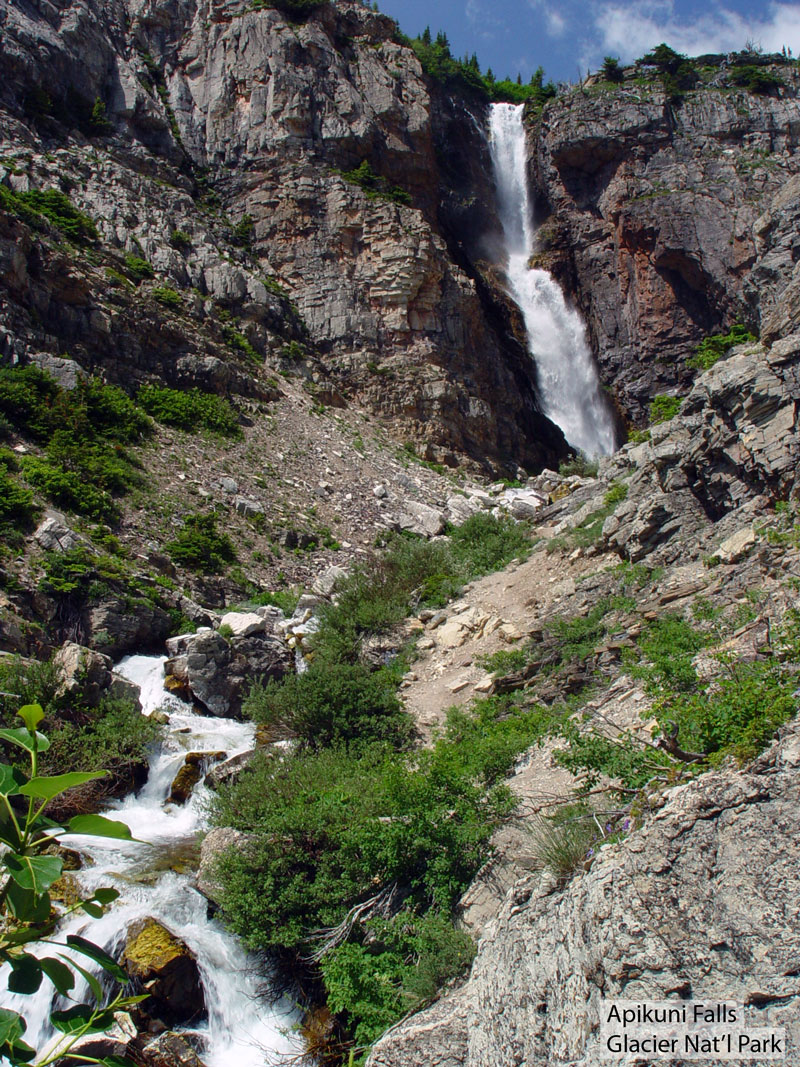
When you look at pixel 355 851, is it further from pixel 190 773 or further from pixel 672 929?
pixel 190 773

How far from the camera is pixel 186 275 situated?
25859 mm

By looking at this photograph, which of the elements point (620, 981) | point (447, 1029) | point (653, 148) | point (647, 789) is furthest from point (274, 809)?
point (653, 148)

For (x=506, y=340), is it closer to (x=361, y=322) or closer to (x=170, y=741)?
(x=361, y=322)

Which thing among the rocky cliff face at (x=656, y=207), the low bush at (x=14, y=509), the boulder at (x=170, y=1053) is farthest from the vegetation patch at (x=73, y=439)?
the rocky cliff face at (x=656, y=207)

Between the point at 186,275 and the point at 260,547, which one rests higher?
the point at 186,275

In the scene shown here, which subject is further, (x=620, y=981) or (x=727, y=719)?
(x=727, y=719)

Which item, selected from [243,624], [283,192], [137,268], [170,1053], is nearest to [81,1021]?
[170,1053]

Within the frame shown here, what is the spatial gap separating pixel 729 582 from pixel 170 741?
26.8ft

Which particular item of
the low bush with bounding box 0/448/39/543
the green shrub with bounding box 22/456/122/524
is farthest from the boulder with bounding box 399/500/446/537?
the low bush with bounding box 0/448/39/543

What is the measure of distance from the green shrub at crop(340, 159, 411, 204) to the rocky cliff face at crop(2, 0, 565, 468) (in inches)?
5.5

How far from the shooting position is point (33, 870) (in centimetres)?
113

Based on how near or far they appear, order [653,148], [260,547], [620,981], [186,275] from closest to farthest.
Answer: [620,981], [260,547], [186,275], [653,148]

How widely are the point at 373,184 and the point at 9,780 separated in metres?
34.8

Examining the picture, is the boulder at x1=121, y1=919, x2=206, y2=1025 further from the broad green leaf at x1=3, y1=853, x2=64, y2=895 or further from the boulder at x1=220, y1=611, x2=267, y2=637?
the boulder at x1=220, y1=611, x2=267, y2=637
